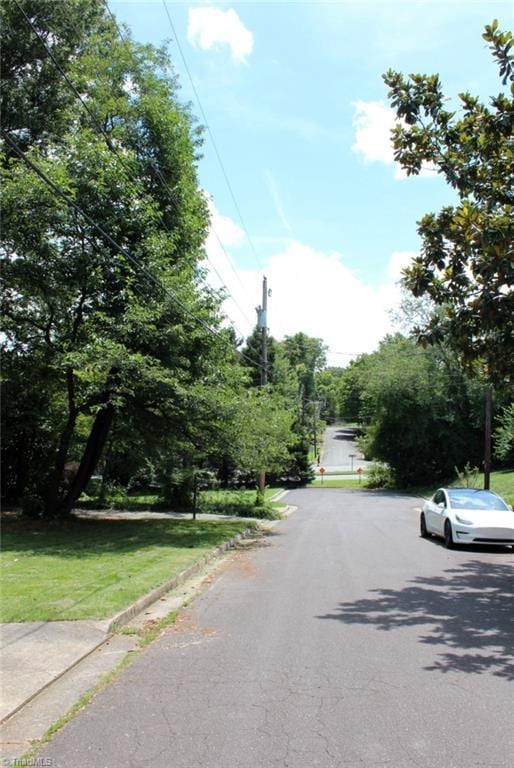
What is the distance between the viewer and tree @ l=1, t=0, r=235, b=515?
15789 millimetres

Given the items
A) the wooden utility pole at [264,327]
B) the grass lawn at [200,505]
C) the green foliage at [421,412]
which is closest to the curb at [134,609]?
the grass lawn at [200,505]

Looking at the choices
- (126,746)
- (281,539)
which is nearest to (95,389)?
(281,539)

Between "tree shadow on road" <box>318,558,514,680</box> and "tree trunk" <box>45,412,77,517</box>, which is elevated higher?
"tree trunk" <box>45,412,77,517</box>

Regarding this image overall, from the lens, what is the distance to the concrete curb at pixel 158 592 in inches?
303

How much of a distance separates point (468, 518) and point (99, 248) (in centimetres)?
1117

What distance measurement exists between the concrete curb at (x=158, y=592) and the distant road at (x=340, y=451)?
189ft

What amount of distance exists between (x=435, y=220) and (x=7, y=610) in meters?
8.61

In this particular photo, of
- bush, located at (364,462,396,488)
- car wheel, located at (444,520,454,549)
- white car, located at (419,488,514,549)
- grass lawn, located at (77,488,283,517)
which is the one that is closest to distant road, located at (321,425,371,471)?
bush, located at (364,462,396,488)

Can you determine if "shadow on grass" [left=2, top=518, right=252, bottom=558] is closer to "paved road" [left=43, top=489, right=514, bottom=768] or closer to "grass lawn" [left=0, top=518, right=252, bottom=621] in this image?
"grass lawn" [left=0, top=518, right=252, bottom=621]

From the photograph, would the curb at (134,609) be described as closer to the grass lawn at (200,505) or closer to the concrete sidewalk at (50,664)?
the concrete sidewalk at (50,664)

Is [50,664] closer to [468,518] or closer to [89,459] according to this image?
[468,518]

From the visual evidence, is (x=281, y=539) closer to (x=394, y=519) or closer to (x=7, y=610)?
(x=394, y=519)

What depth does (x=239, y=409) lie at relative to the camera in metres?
17.7

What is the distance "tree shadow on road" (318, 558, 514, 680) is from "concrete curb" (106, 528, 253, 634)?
94.6 inches
